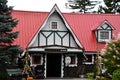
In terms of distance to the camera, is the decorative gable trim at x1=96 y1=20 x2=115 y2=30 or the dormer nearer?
the decorative gable trim at x1=96 y1=20 x2=115 y2=30

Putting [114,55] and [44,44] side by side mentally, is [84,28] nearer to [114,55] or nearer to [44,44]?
[44,44]

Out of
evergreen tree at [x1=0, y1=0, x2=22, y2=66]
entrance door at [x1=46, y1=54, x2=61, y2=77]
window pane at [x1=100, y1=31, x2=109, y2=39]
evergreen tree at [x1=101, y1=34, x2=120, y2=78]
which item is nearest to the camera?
evergreen tree at [x1=101, y1=34, x2=120, y2=78]

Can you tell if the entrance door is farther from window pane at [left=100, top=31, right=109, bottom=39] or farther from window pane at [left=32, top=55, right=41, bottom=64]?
window pane at [left=100, top=31, right=109, bottom=39]

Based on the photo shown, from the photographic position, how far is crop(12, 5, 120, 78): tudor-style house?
39.8m

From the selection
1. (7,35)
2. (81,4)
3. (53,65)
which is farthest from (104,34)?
(81,4)

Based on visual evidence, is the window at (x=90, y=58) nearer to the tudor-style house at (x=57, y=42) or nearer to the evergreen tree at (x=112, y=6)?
the tudor-style house at (x=57, y=42)

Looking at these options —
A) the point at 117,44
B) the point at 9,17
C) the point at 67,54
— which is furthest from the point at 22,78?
the point at 117,44

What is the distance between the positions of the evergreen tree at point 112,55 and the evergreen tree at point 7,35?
14845 mm

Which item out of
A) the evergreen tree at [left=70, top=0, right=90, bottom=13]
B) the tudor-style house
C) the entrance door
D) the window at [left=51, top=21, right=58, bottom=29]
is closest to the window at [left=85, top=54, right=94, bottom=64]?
the tudor-style house

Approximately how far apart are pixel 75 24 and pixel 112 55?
26.3m

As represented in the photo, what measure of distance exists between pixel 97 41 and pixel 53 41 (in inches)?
213

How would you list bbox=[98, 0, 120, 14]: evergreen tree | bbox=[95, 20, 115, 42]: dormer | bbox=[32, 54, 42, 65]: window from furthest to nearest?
bbox=[98, 0, 120, 14]: evergreen tree, bbox=[95, 20, 115, 42]: dormer, bbox=[32, 54, 42, 65]: window

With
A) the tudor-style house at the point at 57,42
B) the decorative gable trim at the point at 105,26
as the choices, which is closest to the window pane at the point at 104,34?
the tudor-style house at the point at 57,42

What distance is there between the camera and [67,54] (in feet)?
134
